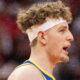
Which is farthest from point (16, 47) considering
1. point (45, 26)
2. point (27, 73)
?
point (27, 73)

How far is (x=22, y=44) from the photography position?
Answer: 4152 millimetres

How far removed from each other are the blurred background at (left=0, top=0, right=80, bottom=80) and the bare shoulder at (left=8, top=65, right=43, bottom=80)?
2.27m

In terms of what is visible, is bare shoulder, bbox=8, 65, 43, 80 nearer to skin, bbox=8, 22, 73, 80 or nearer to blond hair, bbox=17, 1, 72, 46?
skin, bbox=8, 22, 73, 80

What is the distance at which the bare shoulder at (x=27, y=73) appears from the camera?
164cm

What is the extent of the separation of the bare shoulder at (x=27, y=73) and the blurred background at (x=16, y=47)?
227 cm

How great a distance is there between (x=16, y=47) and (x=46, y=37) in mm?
2366

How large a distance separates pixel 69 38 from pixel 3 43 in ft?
7.98

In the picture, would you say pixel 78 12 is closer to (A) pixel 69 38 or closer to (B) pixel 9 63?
(B) pixel 9 63

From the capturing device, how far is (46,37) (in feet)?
5.84

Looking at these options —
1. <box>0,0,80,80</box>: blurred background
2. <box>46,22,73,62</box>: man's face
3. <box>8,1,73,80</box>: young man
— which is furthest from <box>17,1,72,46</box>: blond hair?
<box>0,0,80,80</box>: blurred background

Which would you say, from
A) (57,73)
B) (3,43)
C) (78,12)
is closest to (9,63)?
(3,43)

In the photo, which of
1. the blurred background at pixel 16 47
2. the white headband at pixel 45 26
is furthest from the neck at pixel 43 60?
the blurred background at pixel 16 47

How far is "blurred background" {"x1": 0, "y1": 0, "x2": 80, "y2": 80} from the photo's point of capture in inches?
159

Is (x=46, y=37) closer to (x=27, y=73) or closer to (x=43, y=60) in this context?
(x=43, y=60)
